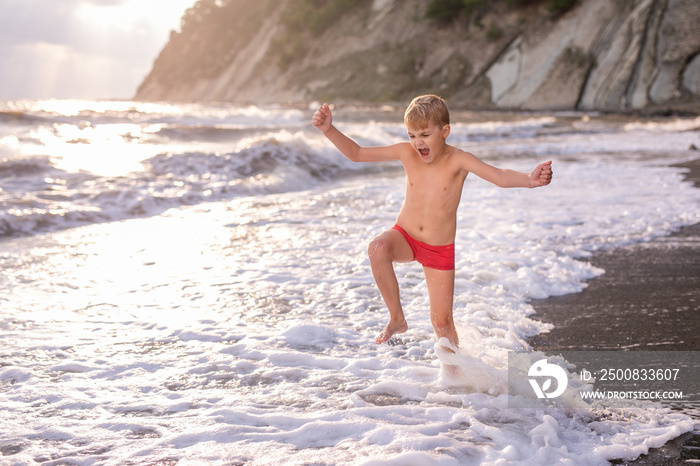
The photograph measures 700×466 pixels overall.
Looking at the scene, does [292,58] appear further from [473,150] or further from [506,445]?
[506,445]

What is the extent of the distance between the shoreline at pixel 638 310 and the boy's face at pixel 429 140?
1.30m

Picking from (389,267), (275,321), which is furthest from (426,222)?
(275,321)

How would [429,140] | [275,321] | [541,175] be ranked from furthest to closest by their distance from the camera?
[275,321]
[429,140]
[541,175]

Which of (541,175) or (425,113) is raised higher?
(425,113)

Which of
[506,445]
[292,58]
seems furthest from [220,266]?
[292,58]

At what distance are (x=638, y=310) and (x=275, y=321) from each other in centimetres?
233

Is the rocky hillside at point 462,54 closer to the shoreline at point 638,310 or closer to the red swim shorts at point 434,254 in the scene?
the shoreline at point 638,310

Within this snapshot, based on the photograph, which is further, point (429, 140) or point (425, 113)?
point (429, 140)

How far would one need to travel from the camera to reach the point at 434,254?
336cm

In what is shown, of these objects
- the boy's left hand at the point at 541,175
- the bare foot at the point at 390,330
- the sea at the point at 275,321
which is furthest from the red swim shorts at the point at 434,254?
the boy's left hand at the point at 541,175

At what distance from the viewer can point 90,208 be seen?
303 inches

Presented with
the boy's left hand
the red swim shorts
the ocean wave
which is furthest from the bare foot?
the ocean wave

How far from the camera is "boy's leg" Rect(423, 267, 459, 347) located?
3336mm

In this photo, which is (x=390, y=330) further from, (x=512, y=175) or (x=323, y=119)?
(x=323, y=119)
